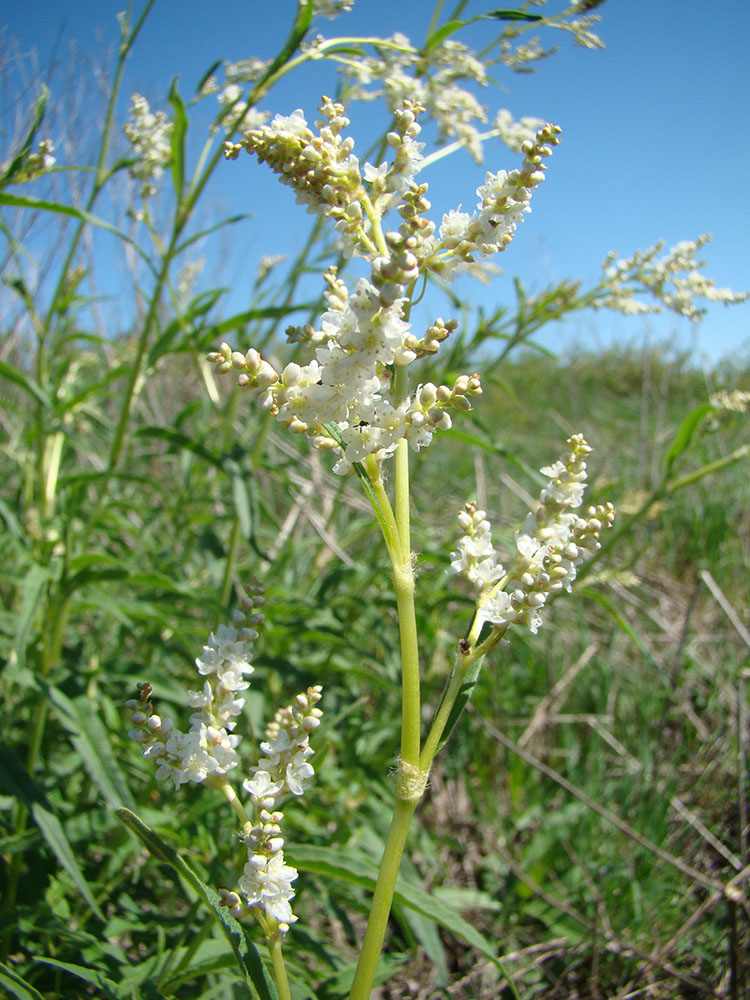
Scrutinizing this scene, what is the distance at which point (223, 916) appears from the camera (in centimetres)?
89

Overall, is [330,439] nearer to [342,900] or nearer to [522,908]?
[342,900]

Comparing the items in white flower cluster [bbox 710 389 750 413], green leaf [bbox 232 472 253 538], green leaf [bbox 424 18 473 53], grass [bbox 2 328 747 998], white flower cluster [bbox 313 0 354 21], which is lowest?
grass [bbox 2 328 747 998]

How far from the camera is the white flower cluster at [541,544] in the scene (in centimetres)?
101

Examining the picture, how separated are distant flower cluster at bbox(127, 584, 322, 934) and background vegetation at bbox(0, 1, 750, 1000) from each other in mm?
289

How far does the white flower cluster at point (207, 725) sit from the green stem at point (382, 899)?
10.0 inches

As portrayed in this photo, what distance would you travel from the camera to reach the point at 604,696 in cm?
318

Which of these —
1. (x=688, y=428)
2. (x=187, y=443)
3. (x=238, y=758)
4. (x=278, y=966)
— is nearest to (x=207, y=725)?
(x=238, y=758)

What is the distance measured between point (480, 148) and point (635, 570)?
2766 millimetres

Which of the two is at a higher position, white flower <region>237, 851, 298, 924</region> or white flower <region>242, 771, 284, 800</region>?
white flower <region>242, 771, 284, 800</region>

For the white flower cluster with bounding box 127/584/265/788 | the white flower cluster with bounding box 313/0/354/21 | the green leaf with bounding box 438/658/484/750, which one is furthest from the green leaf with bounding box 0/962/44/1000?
the white flower cluster with bounding box 313/0/354/21

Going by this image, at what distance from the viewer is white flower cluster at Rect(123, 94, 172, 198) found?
2.21 metres

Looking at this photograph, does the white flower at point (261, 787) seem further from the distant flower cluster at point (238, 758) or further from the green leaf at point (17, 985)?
the green leaf at point (17, 985)

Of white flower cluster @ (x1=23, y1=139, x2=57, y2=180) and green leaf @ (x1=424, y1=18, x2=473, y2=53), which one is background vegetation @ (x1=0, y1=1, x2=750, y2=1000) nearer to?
white flower cluster @ (x1=23, y1=139, x2=57, y2=180)

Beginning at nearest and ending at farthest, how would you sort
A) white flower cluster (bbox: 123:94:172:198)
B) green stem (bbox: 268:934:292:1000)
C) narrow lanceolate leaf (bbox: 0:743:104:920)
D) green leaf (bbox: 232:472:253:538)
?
1. green stem (bbox: 268:934:292:1000)
2. narrow lanceolate leaf (bbox: 0:743:104:920)
3. green leaf (bbox: 232:472:253:538)
4. white flower cluster (bbox: 123:94:172:198)
